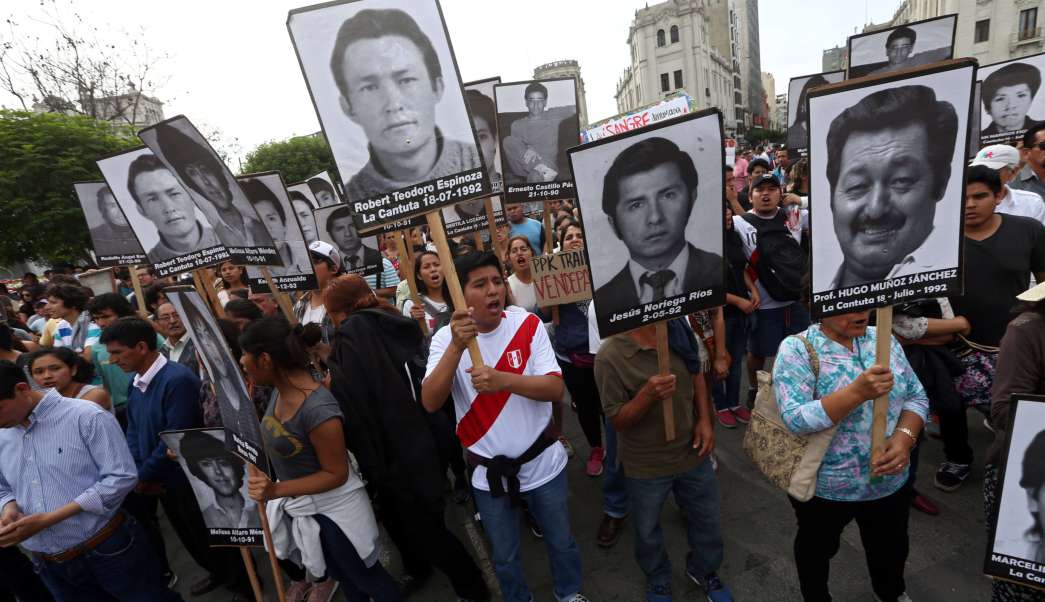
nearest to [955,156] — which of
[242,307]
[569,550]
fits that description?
[569,550]

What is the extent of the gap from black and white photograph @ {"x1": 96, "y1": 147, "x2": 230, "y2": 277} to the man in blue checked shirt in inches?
70.0

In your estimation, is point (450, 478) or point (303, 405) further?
point (450, 478)

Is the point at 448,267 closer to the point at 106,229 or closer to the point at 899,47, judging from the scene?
the point at 106,229

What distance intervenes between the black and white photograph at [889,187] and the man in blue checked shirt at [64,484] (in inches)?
142

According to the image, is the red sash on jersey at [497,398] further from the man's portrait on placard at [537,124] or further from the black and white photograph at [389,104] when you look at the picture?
the man's portrait on placard at [537,124]

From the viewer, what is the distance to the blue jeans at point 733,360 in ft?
16.2

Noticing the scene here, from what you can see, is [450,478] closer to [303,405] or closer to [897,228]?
[303,405]

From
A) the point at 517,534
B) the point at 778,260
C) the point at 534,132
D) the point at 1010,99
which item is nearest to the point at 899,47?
the point at 1010,99

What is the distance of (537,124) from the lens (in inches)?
213

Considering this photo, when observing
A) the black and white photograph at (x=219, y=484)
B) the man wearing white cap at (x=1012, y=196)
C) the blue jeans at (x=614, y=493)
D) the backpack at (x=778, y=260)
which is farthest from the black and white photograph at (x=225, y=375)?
the man wearing white cap at (x=1012, y=196)

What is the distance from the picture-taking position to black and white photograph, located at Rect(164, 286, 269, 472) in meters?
2.38

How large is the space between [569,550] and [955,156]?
8.36ft

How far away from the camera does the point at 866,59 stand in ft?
20.0

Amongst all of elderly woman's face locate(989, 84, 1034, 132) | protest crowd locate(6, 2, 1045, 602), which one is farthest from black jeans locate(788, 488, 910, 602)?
elderly woman's face locate(989, 84, 1034, 132)
